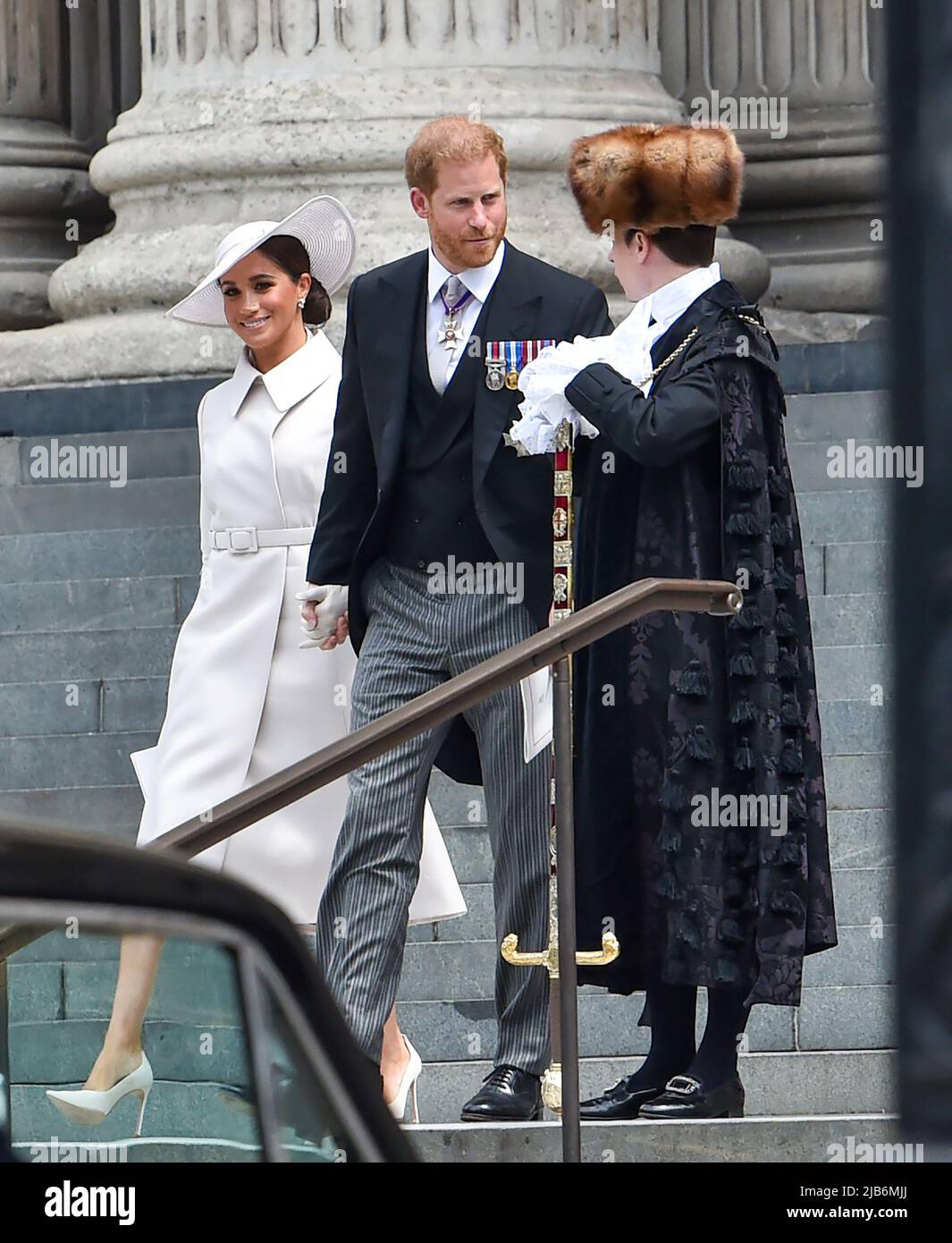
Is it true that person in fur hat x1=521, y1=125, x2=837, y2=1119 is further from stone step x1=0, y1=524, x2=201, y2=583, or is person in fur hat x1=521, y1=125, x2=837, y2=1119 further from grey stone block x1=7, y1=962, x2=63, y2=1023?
stone step x1=0, y1=524, x2=201, y2=583

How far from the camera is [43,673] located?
7.98m

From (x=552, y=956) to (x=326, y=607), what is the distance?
882mm

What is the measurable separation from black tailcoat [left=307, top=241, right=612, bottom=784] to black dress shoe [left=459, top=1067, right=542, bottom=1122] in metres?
0.60

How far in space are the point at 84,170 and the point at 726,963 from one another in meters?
7.28

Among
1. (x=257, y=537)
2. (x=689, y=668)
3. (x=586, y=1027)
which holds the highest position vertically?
(x=257, y=537)

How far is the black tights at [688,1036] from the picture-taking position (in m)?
4.98

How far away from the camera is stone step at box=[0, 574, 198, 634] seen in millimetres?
8133

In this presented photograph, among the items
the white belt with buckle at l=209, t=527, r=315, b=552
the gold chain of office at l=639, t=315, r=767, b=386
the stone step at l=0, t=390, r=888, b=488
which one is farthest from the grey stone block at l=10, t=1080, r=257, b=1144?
the stone step at l=0, t=390, r=888, b=488

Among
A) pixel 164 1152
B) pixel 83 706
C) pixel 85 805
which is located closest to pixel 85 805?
pixel 85 805

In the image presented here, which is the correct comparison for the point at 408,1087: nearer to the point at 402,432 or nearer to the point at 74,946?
the point at 402,432

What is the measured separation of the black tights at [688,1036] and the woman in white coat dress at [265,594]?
0.71 metres

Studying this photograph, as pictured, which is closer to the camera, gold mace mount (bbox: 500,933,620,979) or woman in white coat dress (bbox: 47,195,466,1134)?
A: gold mace mount (bbox: 500,933,620,979)

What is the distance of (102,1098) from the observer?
200 centimetres
